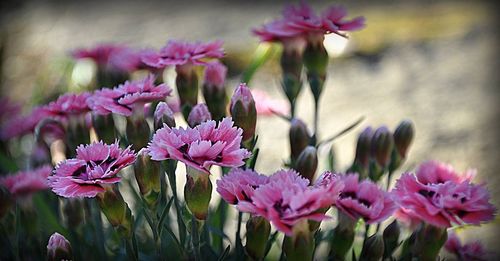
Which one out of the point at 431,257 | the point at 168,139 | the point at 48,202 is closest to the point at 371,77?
the point at 48,202

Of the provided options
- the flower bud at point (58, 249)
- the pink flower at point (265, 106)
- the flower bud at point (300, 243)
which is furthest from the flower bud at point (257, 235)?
the pink flower at point (265, 106)

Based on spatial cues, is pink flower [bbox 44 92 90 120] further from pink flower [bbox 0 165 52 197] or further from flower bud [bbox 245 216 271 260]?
flower bud [bbox 245 216 271 260]

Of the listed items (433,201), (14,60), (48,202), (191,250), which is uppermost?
(433,201)

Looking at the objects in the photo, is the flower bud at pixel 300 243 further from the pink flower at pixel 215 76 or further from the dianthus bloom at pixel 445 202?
the pink flower at pixel 215 76

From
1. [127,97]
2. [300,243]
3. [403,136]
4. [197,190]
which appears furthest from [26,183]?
[403,136]

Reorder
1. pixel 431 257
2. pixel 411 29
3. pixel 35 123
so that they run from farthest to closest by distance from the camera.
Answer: pixel 411 29 → pixel 35 123 → pixel 431 257

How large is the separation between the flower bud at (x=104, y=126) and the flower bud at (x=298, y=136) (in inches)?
11.5

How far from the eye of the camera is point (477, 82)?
2490 millimetres

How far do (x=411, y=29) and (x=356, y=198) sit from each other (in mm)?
1945

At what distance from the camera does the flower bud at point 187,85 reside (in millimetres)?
1200

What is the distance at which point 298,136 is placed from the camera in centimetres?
120

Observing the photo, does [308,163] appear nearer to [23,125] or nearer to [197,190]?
[197,190]

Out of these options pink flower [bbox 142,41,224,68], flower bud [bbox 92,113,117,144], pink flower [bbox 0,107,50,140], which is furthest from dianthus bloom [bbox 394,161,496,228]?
pink flower [bbox 0,107,50,140]

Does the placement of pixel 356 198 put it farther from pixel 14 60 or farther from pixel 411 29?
pixel 14 60
